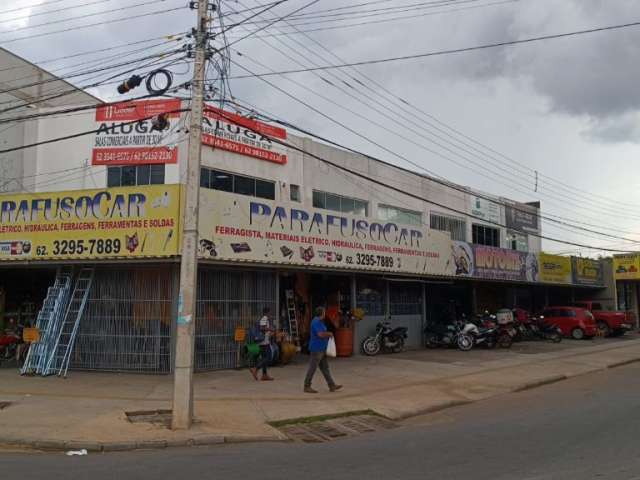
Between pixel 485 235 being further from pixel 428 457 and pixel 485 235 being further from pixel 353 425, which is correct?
pixel 428 457

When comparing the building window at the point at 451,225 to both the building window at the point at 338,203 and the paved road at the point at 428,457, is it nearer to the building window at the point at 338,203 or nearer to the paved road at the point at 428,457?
the building window at the point at 338,203

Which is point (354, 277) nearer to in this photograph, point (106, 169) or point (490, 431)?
point (106, 169)

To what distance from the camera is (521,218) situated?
36594 millimetres

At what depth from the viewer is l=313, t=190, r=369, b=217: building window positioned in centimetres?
2408

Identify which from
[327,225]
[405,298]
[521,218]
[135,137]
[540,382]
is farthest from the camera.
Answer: [521,218]

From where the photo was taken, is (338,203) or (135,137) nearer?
(135,137)

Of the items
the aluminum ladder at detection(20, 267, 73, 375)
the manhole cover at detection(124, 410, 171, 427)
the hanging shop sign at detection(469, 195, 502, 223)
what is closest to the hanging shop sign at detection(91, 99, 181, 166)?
the aluminum ladder at detection(20, 267, 73, 375)

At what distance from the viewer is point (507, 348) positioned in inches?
945

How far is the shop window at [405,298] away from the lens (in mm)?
22641

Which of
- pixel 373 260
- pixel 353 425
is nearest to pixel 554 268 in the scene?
pixel 373 260

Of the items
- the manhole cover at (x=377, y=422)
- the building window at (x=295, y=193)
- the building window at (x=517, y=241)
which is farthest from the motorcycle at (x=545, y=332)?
the manhole cover at (x=377, y=422)

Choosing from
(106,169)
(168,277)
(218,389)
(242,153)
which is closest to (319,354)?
(218,389)

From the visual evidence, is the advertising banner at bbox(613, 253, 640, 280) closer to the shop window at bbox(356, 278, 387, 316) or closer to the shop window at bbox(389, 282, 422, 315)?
the shop window at bbox(389, 282, 422, 315)

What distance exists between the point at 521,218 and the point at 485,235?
4356 mm
